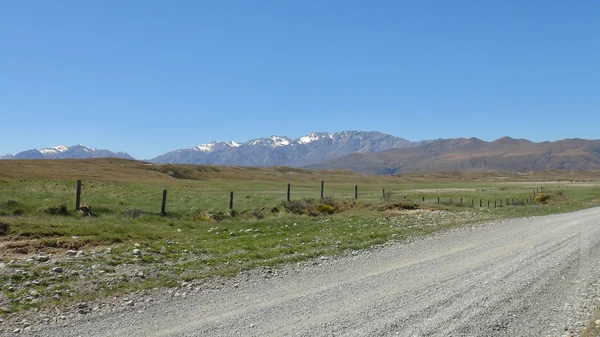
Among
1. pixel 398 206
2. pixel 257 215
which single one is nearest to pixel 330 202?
pixel 398 206

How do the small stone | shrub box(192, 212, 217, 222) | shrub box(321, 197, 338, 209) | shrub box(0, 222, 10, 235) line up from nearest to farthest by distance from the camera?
the small stone, shrub box(0, 222, 10, 235), shrub box(192, 212, 217, 222), shrub box(321, 197, 338, 209)

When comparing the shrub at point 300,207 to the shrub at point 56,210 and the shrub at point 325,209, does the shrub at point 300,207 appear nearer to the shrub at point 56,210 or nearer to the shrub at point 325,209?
the shrub at point 325,209

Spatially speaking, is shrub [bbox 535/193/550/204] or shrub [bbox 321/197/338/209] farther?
shrub [bbox 535/193/550/204]

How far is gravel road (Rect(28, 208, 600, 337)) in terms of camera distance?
8.09 m

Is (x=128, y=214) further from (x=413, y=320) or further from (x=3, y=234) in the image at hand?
(x=413, y=320)

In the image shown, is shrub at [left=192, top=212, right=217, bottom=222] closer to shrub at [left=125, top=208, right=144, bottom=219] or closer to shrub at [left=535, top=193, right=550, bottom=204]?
shrub at [left=125, top=208, right=144, bottom=219]

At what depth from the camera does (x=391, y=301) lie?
9656 millimetres

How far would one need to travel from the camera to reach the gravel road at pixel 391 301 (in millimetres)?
8086

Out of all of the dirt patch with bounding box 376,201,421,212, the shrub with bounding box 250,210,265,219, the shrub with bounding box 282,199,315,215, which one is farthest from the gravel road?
the dirt patch with bounding box 376,201,421,212

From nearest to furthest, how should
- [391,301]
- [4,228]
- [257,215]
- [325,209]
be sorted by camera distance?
[391,301], [4,228], [257,215], [325,209]

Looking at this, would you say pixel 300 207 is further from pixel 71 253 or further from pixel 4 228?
pixel 71 253

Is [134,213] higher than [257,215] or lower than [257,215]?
higher

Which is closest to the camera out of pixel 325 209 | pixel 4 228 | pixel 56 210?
pixel 4 228

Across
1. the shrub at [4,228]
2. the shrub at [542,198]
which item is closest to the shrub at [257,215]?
the shrub at [4,228]
